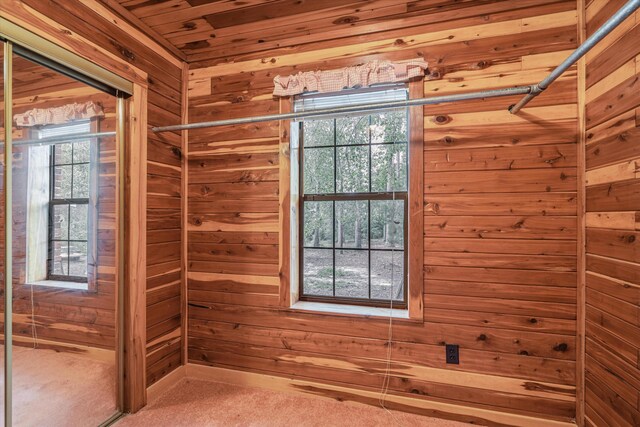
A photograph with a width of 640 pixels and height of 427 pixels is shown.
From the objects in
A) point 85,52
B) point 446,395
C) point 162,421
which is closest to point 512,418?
point 446,395

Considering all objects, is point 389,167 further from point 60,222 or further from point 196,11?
point 60,222

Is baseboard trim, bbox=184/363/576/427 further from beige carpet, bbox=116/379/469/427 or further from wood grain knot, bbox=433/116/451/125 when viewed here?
wood grain knot, bbox=433/116/451/125

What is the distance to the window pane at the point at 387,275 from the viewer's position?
2.10m

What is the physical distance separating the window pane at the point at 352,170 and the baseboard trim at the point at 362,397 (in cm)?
141

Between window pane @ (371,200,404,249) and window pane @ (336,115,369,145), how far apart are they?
473 mm

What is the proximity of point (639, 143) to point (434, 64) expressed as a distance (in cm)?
113

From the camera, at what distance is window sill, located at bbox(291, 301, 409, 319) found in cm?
201

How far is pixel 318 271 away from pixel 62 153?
5.70 ft

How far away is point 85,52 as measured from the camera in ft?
5.44

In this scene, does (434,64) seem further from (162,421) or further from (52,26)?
(162,421)

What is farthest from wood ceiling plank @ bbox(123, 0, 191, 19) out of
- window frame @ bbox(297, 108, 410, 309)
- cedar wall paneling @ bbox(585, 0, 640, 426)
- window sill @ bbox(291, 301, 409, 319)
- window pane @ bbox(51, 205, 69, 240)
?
cedar wall paneling @ bbox(585, 0, 640, 426)

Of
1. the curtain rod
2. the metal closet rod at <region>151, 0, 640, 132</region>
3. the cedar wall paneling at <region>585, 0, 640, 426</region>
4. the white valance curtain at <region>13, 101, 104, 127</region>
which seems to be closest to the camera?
the curtain rod

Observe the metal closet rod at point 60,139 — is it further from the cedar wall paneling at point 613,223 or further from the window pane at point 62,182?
the cedar wall paneling at point 613,223

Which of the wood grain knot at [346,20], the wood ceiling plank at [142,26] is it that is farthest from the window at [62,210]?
the wood grain knot at [346,20]
